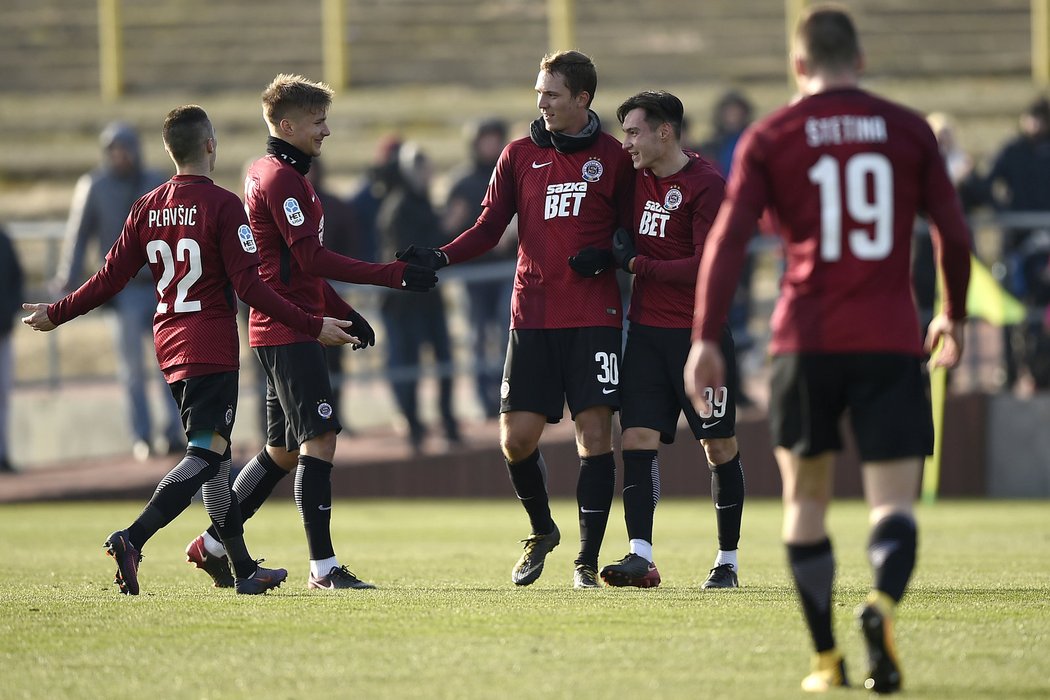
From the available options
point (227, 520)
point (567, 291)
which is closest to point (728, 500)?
point (567, 291)

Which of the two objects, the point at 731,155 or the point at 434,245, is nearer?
the point at 434,245

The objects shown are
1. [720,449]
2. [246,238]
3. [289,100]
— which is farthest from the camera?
[720,449]

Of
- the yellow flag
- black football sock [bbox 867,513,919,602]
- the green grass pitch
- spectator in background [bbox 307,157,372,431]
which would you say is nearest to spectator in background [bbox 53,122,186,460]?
spectator in background [bbox 307,157,372,431]

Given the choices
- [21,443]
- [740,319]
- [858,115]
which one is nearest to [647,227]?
[858,115]

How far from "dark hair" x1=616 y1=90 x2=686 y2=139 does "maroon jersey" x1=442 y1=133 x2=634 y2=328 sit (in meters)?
0.27

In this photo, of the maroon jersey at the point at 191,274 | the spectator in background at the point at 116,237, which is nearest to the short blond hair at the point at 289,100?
the maroon jersey at the point at 191,274

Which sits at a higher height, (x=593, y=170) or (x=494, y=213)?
(x=593, y=170)

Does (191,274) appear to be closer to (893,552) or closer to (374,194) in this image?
(893,552)

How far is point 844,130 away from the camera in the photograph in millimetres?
5258

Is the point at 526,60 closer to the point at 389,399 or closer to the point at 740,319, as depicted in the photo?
the point at 389,399

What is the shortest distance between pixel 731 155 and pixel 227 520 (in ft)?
28.3

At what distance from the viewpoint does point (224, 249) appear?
286 inches

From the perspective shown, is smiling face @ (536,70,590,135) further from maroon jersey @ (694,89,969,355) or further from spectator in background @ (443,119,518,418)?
spectator in background @ (443,119,518,418)

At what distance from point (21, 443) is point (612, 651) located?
11.6 m
